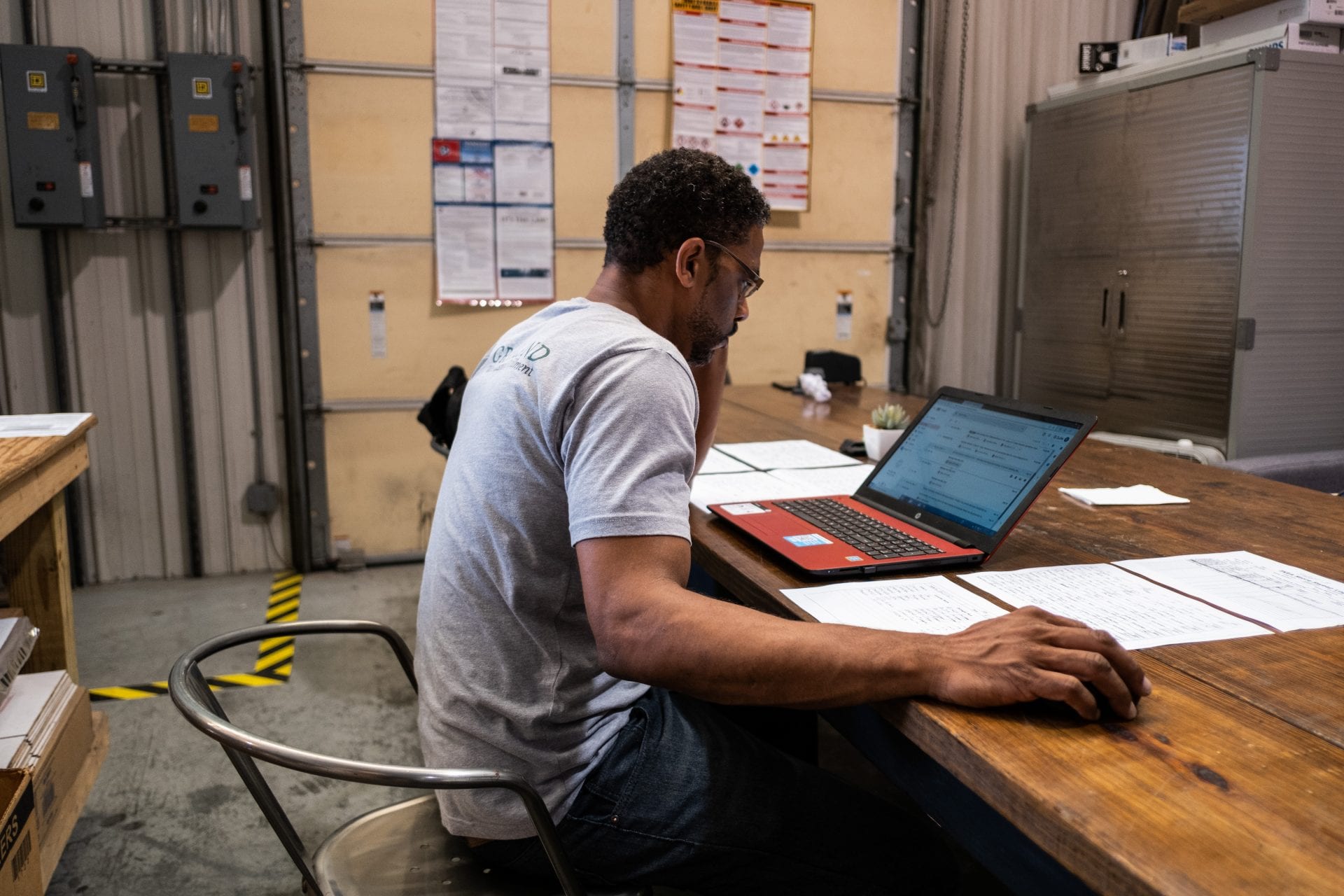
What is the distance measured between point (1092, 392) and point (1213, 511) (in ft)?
9.07

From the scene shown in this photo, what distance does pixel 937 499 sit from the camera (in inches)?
57.3

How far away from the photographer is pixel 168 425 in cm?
383

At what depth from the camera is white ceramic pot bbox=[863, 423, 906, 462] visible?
205 centimetres

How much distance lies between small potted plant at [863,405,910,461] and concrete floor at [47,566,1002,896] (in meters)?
0.84

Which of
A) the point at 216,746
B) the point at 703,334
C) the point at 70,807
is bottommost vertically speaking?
the point at 216,746

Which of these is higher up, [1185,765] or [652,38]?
[652,38]

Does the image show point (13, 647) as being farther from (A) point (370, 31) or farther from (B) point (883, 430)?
(A) point (370, 31)

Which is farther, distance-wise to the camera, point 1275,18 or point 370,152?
point 370,152

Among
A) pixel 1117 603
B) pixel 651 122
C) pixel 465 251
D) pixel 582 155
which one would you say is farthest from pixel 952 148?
pixel 1117 603

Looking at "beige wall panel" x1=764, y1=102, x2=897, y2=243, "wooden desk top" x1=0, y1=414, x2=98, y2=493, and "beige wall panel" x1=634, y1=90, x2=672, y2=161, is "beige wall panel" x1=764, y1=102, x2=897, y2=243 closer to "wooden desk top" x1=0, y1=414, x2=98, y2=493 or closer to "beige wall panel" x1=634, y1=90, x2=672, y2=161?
"beige wall panel" x1=634, y1=90, x2=672, y2=161

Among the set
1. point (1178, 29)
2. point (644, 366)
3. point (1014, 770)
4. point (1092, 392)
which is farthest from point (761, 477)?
point (1178, 29)

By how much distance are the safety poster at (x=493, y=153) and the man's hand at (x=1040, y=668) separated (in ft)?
11.0

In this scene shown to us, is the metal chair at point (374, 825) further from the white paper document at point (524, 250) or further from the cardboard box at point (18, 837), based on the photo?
the white paper document at point (524, 250)

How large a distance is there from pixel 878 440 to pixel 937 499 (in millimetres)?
611
